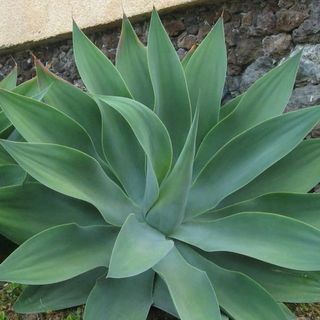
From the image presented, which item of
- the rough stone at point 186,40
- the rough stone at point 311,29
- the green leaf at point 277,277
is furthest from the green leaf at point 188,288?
the rough stone at point 186,40

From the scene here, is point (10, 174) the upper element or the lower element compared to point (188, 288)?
upper

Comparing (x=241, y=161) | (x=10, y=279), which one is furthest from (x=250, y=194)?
(x=10, y=279)

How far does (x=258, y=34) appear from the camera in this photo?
2.53 meters

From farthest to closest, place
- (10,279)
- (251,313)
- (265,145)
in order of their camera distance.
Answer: (265,145)
(251,313)
(10,279)

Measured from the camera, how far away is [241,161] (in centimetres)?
166

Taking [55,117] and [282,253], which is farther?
[55,117]

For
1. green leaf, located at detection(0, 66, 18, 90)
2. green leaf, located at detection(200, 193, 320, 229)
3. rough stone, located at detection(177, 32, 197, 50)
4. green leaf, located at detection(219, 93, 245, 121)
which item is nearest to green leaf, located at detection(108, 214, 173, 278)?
green leaf, located at detection(200, 193, 320, 229)

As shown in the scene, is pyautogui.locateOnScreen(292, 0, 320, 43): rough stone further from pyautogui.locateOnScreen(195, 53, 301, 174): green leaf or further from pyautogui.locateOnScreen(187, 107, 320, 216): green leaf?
pyautogui.locateOnScreen(187, 107, 320, 216): green leaf

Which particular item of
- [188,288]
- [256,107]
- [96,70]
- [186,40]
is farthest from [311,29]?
[188,288]

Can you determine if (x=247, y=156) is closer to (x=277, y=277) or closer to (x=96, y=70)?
(x=277, y=277)

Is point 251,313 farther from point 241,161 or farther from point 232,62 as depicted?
point 232,62

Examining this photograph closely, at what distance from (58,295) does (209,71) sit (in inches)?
32.0

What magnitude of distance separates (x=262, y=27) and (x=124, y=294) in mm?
1451

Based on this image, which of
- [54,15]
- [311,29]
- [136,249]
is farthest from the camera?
[54,15]
